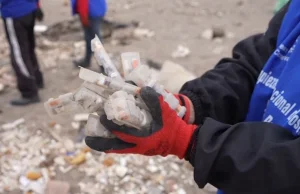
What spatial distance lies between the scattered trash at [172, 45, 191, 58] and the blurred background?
1cm

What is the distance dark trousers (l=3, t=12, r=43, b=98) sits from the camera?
3.69 meters

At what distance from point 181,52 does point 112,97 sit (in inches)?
144

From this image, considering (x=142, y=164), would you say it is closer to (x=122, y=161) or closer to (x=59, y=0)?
(x=122, y=161)

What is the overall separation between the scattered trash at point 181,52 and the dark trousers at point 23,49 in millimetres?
1617

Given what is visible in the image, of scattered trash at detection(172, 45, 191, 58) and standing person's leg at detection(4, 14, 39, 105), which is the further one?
scattered trash at detection(172, 45, 191, 58)

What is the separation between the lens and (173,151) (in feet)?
4.43

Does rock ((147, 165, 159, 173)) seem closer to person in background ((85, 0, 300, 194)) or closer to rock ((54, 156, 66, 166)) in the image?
rock ((54, 156, 66, 166))

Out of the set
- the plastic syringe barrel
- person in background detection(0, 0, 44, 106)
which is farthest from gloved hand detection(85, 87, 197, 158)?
person in background detection(0, 0, 44, 106)

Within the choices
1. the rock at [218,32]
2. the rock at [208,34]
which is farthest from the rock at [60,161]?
the rock at [218,32]

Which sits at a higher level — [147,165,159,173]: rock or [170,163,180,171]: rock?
[170,163,180,171]: rock

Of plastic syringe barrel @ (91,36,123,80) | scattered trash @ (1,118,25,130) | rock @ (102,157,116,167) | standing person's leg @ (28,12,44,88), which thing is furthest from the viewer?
standing person's leg @ (28,12,44,88)

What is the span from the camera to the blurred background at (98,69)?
2893mm

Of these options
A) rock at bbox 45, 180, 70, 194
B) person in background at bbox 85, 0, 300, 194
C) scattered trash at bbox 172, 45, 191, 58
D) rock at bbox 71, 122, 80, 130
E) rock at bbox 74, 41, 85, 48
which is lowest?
rock at bbox 74, 41, 85, 48

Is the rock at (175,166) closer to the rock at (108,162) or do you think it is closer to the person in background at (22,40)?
the rock at (108,162)
